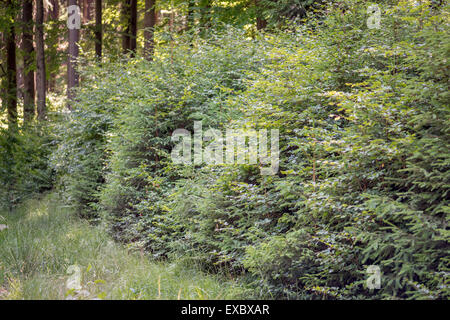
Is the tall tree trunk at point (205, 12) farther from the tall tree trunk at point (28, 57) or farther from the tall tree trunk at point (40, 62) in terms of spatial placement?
the tall tree trunk at point (28, 57)

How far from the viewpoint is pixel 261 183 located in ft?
16.4

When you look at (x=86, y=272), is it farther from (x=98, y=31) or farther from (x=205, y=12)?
(x=98, y=31)

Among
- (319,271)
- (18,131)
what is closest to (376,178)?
(319,271)

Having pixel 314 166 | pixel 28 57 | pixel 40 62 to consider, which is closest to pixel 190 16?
pixel 40 62

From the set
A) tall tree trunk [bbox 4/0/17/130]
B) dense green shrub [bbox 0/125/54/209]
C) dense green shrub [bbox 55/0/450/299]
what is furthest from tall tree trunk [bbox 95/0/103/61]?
dense green shrub [bbox 55/0/450/299]

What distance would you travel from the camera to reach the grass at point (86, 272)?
4293 millimetres

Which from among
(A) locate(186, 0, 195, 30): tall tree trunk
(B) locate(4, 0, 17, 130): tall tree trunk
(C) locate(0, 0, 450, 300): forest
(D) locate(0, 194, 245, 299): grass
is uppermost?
(A) locate(186, 0, 195, 30): tall tree trunk

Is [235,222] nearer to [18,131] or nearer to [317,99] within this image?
[317,99]

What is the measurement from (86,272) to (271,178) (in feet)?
8.35

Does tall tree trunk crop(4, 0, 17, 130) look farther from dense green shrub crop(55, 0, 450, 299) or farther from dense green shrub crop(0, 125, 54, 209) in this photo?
dense green shrub crop(55, 0, 450, 299)

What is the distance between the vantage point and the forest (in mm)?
3764

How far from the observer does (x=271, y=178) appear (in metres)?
4.93

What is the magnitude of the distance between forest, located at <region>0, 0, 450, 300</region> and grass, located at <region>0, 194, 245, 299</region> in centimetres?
3

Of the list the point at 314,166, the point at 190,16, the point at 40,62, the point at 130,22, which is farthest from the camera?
the point at 130,22
